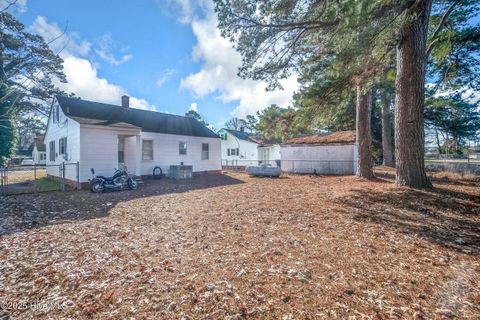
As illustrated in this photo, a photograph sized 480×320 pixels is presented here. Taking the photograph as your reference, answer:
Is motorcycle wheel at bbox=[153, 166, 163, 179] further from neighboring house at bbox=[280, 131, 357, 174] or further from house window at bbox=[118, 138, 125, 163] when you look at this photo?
neighboring house at bbox=[280, 131, 357, 174]

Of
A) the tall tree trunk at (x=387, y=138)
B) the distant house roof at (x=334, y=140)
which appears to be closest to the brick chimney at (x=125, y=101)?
the distant house roof at (x=334, y=140)

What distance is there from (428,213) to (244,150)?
82.8ft

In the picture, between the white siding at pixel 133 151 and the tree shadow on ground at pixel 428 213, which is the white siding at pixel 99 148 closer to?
the white siding at pixel 133 151

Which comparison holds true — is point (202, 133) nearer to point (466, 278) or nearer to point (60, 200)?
point (60, 200)

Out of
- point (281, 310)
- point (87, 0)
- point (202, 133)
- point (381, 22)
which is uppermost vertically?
point (87, 0)

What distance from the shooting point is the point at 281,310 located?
231cm

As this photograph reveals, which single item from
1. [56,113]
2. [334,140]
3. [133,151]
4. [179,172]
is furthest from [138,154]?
[334,140]

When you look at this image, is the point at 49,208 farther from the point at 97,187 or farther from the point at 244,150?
the point at 244,150

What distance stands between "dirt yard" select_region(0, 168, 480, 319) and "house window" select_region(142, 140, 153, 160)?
841 cm

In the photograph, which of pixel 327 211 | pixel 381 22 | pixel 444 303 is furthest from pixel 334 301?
pixel 381 22

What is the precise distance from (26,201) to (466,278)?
40.2ft

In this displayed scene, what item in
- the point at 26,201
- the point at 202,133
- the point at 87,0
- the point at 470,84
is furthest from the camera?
the point at 202,133

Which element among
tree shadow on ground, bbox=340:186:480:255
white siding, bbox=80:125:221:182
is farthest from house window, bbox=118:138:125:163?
tree shadow on ground, bbox=340:186:480:255

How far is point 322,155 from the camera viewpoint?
18312mm
